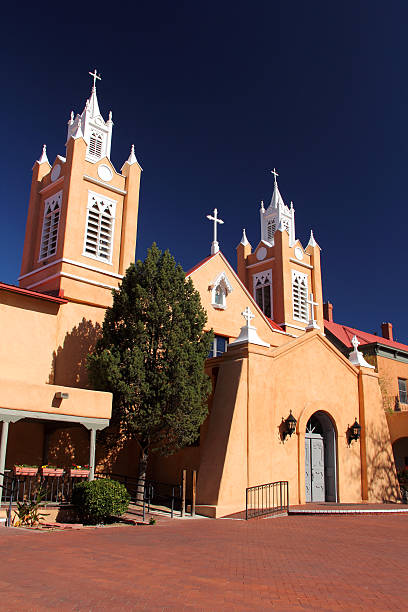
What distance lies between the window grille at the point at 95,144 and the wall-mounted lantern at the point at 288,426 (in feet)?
52.8

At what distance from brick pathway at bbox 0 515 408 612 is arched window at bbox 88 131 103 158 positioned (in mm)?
18912

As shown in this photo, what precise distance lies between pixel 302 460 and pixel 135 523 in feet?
24.0

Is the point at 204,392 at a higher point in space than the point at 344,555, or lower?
higher

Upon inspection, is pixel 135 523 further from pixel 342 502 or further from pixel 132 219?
pixel 132 219

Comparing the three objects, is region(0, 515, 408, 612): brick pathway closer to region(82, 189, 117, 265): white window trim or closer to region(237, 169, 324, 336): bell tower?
region(82, 189, 117, 265): white window trim

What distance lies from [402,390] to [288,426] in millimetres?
19846

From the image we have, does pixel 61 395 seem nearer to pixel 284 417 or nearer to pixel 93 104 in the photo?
pixel 284 417

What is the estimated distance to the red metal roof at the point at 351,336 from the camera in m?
37.8

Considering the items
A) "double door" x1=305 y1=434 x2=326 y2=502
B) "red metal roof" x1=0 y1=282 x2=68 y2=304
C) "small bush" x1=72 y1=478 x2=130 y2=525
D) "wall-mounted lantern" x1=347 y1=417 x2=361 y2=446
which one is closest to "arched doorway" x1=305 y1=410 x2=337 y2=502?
"double door" x1=305 y1=434 x2=326 y2=502

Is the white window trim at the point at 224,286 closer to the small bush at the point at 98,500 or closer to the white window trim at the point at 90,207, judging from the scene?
the white window trim at the point at 90,207

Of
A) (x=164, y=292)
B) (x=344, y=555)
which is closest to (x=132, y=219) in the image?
(x=164, y=292)

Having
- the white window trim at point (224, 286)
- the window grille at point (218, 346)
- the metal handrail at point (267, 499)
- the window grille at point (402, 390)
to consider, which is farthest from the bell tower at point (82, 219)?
the window grille at point (402, 390)

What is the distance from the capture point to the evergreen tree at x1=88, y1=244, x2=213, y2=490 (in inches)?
656

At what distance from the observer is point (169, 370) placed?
679 inches
